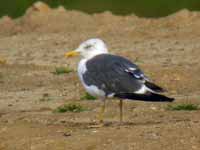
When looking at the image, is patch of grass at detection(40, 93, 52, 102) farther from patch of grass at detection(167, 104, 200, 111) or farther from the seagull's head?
the seagull's head

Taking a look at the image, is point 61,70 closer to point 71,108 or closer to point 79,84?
point 79,84

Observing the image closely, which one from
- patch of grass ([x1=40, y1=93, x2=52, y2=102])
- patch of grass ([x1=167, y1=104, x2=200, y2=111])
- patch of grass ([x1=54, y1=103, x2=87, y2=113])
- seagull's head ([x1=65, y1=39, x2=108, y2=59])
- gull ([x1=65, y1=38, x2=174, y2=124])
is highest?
seagull's head ([x1=65, y1=39, x2=108, y2=59])

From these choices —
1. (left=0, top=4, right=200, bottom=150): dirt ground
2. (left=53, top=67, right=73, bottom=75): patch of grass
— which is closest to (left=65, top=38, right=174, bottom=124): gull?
(left=0, top=4, right=200, bottom=150): dirt ground

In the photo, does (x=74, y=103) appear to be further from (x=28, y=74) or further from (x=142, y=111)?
(x=28, y=74)

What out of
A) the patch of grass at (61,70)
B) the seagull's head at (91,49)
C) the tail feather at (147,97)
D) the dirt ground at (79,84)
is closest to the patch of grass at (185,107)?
the dirt ground at (79,84)

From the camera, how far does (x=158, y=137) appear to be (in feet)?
42.8

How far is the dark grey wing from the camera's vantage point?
13.7 metres

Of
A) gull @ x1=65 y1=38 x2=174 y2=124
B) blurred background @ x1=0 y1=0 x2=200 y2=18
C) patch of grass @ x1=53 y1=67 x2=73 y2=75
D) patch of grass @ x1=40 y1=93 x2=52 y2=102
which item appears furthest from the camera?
blurred background @ x1=0 y1=0 x2=200 y2=18

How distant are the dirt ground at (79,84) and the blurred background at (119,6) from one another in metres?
5.16

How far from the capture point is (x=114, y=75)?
13.9 metres

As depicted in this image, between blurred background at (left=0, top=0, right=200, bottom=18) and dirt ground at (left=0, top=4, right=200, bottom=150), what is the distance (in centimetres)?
516

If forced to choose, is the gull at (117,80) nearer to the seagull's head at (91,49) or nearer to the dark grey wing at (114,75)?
the dark grey wing at (114,75)

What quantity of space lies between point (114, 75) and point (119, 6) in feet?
67.5

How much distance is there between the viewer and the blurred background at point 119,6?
1305 inches
